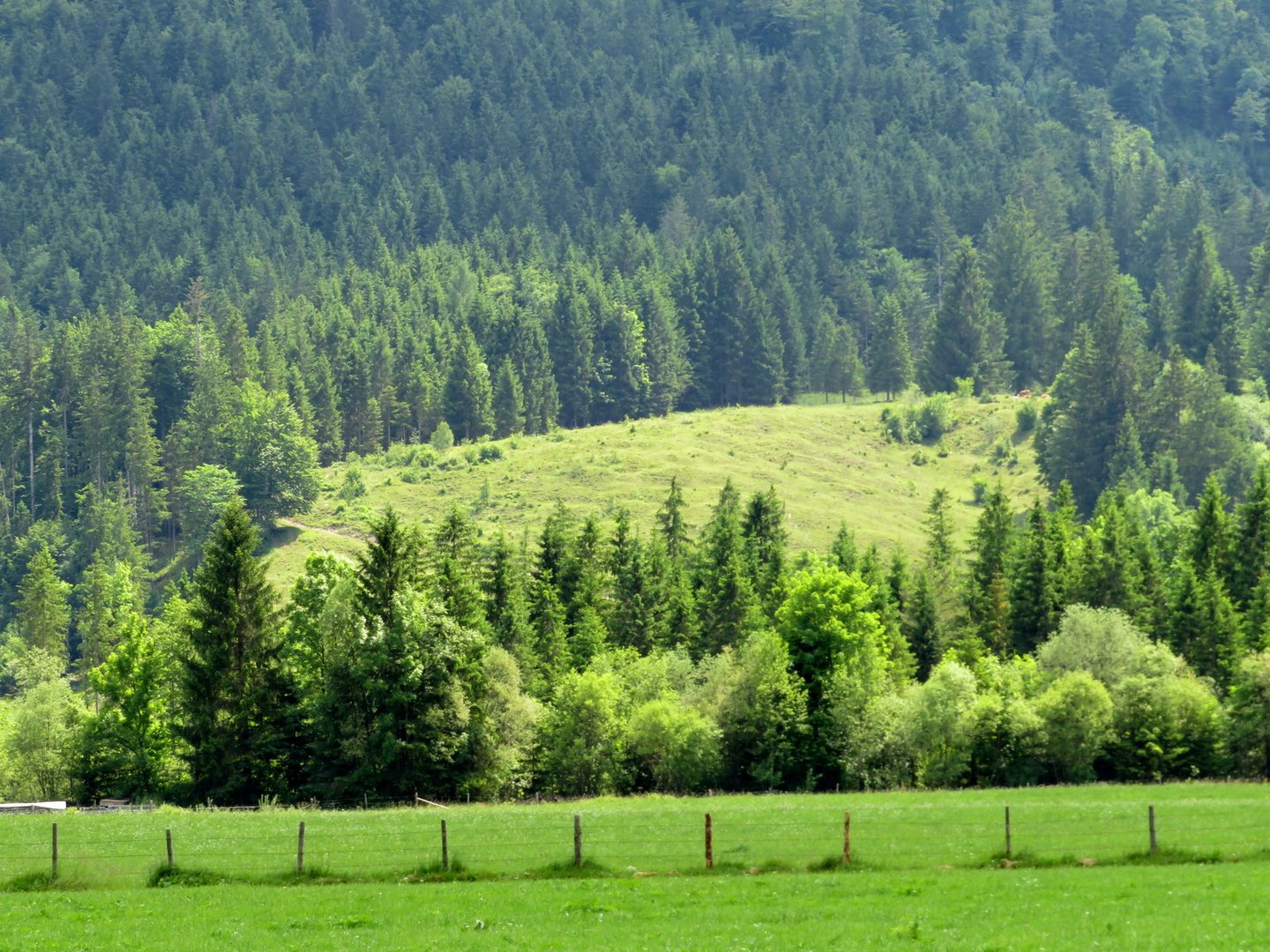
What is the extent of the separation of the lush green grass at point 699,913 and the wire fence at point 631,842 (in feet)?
4.46

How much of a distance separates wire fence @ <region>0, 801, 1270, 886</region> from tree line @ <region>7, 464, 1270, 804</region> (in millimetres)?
23727

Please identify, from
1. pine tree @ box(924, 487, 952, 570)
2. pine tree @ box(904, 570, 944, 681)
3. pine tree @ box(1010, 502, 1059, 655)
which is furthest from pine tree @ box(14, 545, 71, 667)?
pine tree @ box(1010, 502, 1059, 655)

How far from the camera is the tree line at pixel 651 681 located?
270 feet

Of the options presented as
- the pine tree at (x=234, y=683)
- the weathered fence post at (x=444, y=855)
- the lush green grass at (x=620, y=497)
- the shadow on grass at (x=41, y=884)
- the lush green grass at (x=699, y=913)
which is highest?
the lush green grass at (x=620, y=497)

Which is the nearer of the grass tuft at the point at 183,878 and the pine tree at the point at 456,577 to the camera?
the grass tuft at the point at 183,878

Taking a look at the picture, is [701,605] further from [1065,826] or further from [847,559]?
[1065,826]

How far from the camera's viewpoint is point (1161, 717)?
3263 inches

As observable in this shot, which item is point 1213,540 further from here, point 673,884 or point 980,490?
point 980,490

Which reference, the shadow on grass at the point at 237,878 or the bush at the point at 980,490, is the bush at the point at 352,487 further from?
the shadow on grass at the point at 237,878

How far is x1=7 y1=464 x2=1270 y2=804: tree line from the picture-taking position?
82188 mm

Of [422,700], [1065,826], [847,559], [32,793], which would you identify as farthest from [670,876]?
[847,559]

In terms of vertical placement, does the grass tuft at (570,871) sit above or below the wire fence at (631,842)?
below

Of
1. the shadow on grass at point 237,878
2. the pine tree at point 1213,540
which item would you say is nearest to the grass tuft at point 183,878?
the shadow on grass at point 237,878

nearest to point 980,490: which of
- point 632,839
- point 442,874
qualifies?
point 632,839
